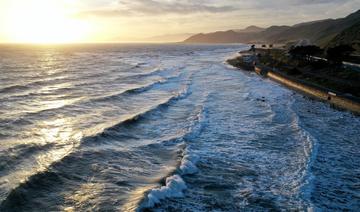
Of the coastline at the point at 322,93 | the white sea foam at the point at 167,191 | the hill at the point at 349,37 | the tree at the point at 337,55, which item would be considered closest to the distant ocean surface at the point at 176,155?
the white sea foam at the point at 167,191

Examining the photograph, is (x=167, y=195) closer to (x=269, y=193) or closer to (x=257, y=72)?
(x=269, y=193)

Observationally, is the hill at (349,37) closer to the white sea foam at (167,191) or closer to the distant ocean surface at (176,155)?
the distant ocean surface at (176,155)

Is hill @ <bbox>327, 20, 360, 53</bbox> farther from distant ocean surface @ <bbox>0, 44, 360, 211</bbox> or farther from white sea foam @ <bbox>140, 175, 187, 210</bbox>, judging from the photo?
white sea foam @ <bbox>140, 175, 187, 210</bbox>

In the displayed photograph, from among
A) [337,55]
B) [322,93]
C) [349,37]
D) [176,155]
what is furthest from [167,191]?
[349,37]

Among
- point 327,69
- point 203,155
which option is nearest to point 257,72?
point 327,69

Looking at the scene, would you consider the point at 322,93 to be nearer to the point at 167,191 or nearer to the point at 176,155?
the point at 176,155

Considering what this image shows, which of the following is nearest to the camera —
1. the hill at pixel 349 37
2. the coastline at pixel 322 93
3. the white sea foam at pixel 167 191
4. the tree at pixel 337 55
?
the white sea foam at pixel 167 191
